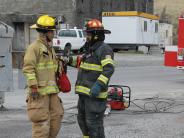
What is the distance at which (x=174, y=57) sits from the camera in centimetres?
1802

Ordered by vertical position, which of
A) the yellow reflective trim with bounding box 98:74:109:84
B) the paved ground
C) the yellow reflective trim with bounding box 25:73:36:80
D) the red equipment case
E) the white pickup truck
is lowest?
the paved ground

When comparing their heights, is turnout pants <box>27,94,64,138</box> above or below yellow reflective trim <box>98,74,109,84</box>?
below

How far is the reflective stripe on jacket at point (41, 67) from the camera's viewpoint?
6.55m

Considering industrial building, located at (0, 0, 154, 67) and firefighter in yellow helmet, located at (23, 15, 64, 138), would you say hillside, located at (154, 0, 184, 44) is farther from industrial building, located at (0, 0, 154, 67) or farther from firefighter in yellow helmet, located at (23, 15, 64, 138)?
firefighter in yellow helmet, located at (23, 15, 64, 138)

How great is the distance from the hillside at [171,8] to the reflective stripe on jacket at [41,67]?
70084 mm

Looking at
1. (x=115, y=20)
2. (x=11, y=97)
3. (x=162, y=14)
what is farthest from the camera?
(x=162, y=14)

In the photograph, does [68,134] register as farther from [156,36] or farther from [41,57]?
[156,36]

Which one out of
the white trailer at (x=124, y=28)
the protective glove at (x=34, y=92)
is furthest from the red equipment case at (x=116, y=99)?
the white trailer at (x=124, y=28)

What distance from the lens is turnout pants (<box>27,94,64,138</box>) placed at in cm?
658

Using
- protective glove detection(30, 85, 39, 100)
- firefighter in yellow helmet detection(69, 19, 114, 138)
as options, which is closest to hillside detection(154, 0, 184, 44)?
firefighter in yellow helmet detection(69, 19, 114, 138)

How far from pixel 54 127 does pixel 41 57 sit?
0.89m

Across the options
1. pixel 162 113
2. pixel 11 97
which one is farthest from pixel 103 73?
pixel 11 97

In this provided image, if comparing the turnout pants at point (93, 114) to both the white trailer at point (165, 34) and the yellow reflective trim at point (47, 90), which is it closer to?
the yellow reflective trim at point (47, 90)

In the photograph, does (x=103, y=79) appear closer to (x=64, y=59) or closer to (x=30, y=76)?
(x=64, y=59)
